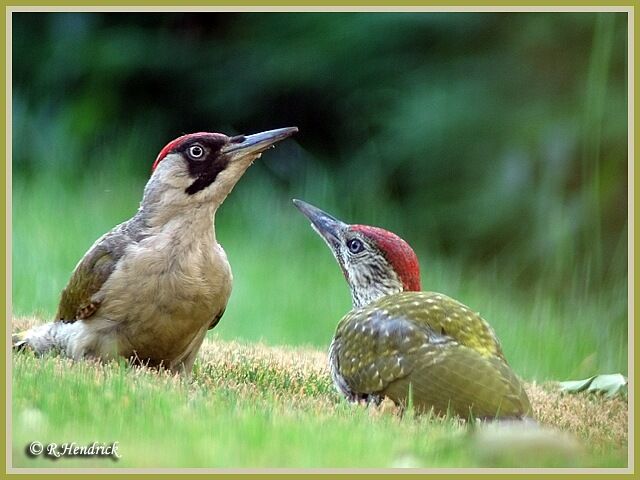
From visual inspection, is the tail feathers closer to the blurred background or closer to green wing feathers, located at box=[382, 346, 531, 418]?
the blurred background

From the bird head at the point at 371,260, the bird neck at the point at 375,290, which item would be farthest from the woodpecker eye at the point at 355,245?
the bird neck at the point at 375,290

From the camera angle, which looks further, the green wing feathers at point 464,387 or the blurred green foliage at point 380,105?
the blurred green foliage at point 380,105

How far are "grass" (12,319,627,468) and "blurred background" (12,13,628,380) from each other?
1171mm

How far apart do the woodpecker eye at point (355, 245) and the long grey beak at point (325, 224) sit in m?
0.09

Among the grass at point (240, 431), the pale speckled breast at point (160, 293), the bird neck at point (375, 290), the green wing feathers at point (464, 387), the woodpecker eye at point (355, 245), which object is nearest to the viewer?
the grass at point (240, 431)

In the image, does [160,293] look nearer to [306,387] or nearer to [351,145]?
[306,387]

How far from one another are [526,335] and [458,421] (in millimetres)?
1622

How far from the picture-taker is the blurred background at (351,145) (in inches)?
263

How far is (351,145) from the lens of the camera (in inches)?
313

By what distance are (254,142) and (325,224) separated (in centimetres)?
74

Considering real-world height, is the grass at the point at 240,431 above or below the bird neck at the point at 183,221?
below

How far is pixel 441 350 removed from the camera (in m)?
5.75

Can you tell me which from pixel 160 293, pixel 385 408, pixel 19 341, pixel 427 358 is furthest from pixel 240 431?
pixel 19 341

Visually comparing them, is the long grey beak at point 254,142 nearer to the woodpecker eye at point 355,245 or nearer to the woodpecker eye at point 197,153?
the woodpecker eye at point 197,153
